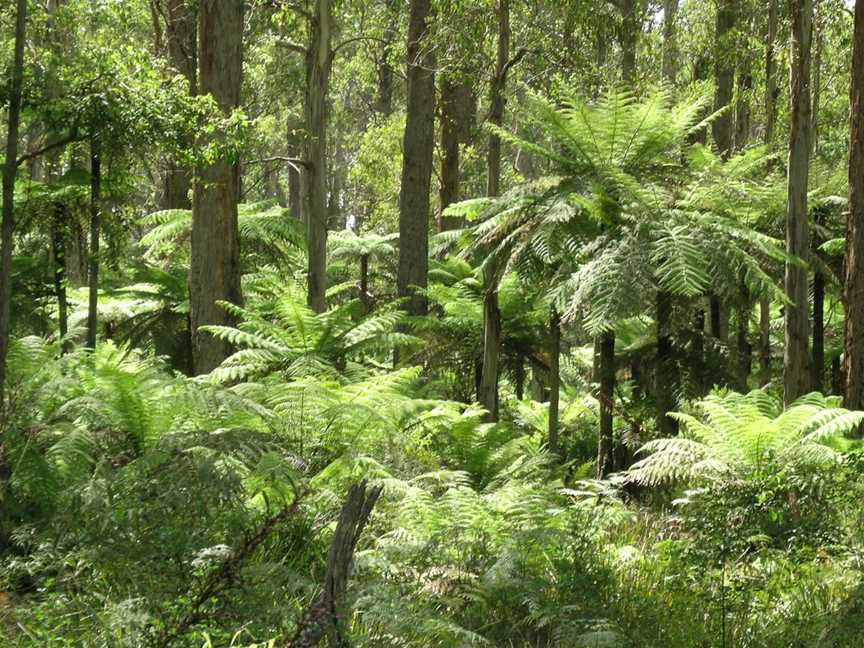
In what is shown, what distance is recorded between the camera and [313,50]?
562 inches

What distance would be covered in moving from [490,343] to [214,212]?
136 inches

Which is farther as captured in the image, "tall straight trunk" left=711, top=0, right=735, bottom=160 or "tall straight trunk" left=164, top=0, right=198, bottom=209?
"tall straight trunk" left=711, top=0, right=735, bottom=160

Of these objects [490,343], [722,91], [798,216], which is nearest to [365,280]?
[722,91]

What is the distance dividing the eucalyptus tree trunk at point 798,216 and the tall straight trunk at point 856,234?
47 cm

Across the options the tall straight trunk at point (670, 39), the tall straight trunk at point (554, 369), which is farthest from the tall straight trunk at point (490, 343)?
the tall straight trunk at point (670, 39)

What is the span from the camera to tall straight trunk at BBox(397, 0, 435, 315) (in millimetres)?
14820

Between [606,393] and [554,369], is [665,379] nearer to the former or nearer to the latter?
[606,393]

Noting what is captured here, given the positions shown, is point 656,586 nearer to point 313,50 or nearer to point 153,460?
point 153,460

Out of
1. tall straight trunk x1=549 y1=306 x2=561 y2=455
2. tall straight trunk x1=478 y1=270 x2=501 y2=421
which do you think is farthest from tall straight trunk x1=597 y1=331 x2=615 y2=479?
tall straight trunk x1=478 y1=270 x2=501 y2=421

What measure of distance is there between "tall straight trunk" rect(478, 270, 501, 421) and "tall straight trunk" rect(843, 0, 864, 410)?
11.1 ft

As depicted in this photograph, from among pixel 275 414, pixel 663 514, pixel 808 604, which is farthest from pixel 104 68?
pixel 808 604

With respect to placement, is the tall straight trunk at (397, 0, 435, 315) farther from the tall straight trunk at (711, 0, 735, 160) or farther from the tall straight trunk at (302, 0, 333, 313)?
the tall straight trunk at (711, 0, 735, 160)

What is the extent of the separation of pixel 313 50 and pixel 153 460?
31.2ft

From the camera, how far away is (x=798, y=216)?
1017 centimetres
